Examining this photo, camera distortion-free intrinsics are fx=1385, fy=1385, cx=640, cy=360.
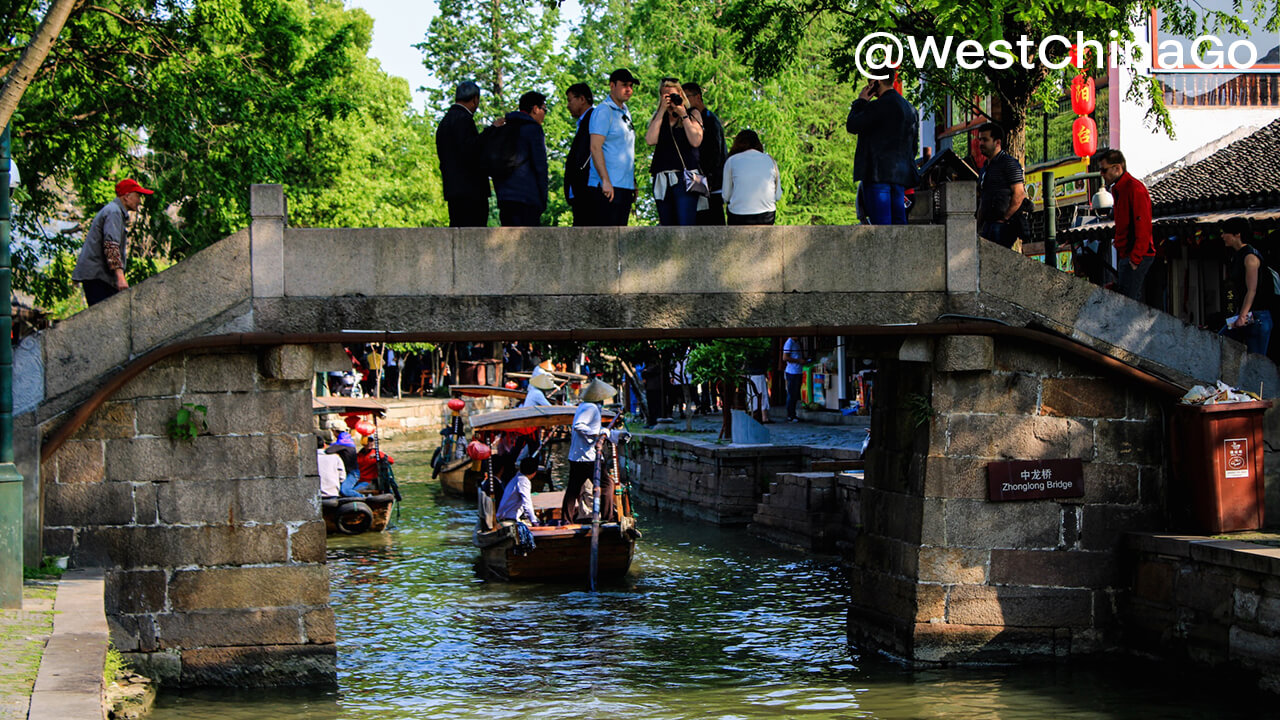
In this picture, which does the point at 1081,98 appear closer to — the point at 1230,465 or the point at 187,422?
the point at 1230,465

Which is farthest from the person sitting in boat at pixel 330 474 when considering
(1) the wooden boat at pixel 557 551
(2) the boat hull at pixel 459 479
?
(1) the wooden boat at pixel 557 551

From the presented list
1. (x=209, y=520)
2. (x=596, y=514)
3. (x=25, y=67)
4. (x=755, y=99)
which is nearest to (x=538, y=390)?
(x=596, y=514)

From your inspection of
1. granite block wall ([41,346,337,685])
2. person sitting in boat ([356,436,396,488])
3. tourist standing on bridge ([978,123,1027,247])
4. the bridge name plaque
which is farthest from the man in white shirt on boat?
the bridge name plaque

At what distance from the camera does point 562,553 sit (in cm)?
1653

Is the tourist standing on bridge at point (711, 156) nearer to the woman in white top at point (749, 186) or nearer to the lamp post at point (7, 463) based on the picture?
the woman in white top at point (749, 186)

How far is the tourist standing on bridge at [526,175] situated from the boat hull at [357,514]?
35.7ft

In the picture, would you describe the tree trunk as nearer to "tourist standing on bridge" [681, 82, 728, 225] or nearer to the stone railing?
"tourist standing on bridge" [681, 82, 728, 225]

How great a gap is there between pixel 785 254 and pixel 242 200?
11.5m

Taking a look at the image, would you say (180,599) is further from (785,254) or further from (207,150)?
(207,150)

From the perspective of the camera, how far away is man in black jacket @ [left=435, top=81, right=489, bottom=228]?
1126 centimetres

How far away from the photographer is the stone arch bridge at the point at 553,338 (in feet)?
33.8

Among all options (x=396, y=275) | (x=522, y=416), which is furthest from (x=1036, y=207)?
(x=396, y=275)

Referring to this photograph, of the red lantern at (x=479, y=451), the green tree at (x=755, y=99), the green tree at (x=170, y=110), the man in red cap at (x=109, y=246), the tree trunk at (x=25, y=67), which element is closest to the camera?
the tree trunk at (x=25, y=67)

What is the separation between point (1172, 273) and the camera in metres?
21.3
